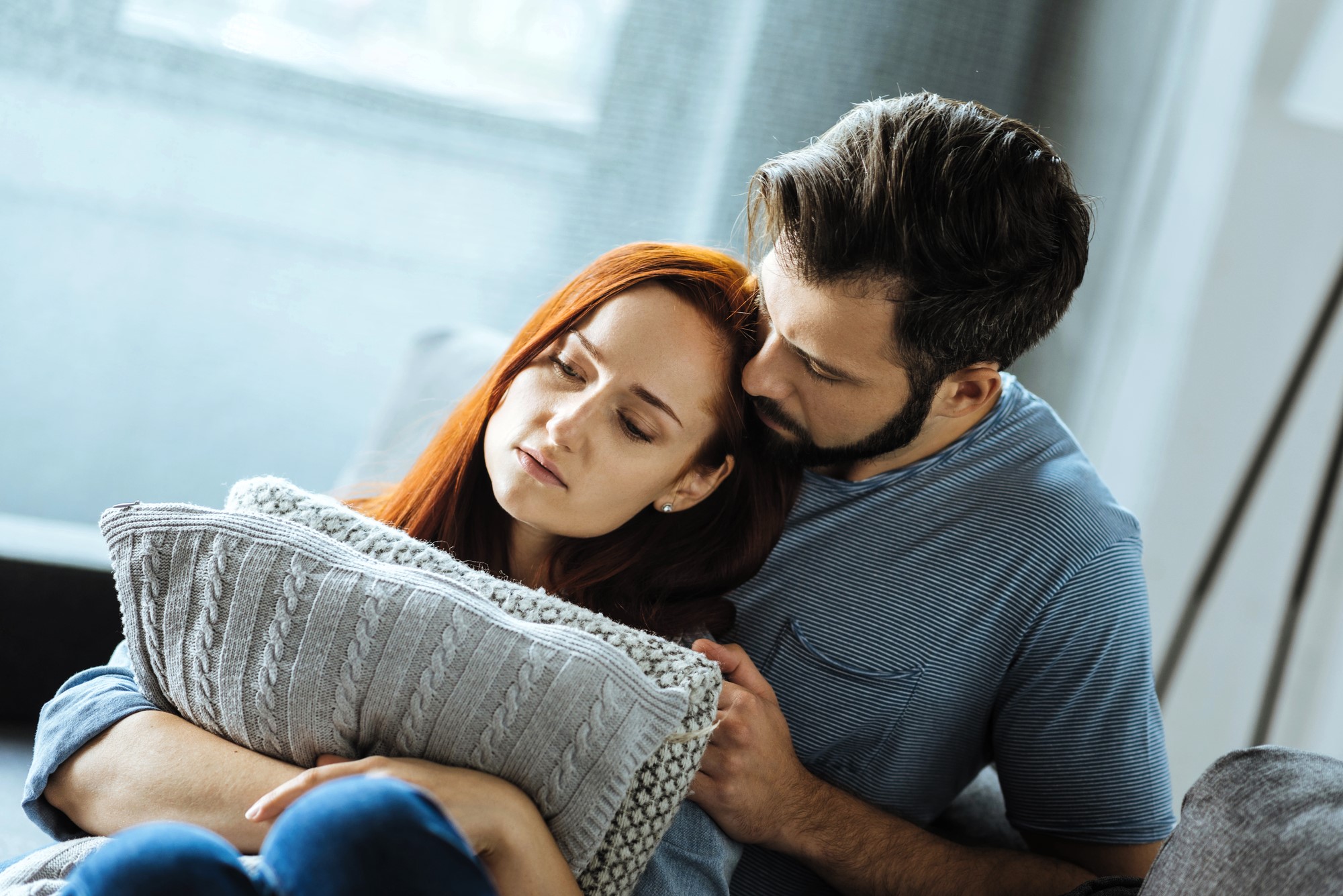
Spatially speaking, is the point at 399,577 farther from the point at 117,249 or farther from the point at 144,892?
the point at 117,249

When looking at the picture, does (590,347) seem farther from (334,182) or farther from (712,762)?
(334,182)

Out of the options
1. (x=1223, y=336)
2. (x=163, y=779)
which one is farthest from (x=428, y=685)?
(x=1223, y=336)

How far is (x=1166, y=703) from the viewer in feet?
7.52

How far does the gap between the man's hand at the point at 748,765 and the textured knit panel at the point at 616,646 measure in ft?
0.33

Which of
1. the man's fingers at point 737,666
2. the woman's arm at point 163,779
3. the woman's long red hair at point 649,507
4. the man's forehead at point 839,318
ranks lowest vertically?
the woman's arm at point 163,779

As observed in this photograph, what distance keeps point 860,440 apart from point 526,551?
1.38ft

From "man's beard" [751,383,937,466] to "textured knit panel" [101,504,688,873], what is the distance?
0.39 meters

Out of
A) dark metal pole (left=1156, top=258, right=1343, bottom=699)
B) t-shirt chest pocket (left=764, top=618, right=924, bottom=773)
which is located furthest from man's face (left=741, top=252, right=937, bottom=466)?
dark metal pole (left=1156, top=258, right=1343, bottom=699)

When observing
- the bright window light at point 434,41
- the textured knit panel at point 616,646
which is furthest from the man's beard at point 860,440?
the bright window light at point 434,41

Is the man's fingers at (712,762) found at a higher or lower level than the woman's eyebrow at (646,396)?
lower

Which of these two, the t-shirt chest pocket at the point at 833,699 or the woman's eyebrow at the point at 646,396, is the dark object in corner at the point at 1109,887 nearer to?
the t-shirt chest pocket at the point at 833,699

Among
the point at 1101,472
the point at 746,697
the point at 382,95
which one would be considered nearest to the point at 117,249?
the point at 382,95

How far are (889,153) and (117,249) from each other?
1.68 m

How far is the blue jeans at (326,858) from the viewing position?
0.74m
